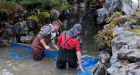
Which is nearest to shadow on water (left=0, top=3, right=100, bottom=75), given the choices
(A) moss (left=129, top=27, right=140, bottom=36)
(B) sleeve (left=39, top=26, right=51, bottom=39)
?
(B) sleeve (left=39, top=26, right=51, bottom=39)

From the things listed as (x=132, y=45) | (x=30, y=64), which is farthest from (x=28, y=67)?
(x=132, y=45)

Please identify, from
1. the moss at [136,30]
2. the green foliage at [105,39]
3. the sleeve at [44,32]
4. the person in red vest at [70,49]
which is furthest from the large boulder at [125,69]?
the sleeve at [44,32]

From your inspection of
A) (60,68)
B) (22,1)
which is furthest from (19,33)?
(60,68)

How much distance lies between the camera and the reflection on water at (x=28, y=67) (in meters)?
10.9

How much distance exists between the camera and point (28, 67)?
11.5 m

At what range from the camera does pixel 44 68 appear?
11.4 m

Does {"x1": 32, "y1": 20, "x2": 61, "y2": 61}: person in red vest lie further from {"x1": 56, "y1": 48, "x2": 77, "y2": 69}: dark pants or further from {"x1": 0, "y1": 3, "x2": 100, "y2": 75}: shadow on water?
{"x1": 56, "y1": 48, "x2": 77, "y2": 69}: dark pants

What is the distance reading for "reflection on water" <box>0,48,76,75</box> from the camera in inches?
431

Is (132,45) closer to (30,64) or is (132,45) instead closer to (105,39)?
(105,39)

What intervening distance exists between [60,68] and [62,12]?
7.92 metres

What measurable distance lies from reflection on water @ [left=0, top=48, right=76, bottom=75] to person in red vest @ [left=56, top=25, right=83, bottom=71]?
317mm

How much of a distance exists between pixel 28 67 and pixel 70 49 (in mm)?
1723

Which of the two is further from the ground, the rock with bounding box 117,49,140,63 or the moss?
the rock with bounding box 117,49,140,63

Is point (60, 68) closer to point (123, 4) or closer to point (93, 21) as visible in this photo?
point (123, 4)
